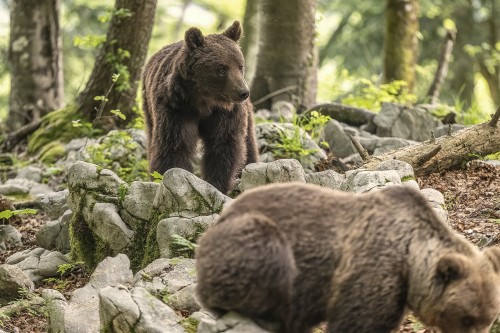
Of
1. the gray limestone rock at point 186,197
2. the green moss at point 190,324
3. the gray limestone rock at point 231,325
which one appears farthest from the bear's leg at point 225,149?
the gray limestone rock at point 231,325

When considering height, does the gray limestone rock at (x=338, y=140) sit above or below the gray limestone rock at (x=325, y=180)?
above

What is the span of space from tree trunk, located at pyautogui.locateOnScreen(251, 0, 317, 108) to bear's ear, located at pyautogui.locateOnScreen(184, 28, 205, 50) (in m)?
4.53

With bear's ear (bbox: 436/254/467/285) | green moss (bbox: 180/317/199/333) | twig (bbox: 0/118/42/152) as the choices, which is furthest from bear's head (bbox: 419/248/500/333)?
twig (bbox: 0/118/42/152)

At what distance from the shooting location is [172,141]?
8.98m

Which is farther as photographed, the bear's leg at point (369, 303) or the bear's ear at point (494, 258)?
the bear's ear at point (494, 258)

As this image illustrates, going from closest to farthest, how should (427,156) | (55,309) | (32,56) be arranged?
(55,309) < (427,156) < (32,56)

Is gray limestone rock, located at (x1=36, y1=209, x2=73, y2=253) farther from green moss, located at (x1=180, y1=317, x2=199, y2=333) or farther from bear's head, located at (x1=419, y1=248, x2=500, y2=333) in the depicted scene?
bear's head, located at (x1=419, y1=248, x2=500, y2=333)

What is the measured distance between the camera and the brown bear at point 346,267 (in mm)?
4906

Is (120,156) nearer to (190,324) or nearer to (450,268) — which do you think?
(190,324)

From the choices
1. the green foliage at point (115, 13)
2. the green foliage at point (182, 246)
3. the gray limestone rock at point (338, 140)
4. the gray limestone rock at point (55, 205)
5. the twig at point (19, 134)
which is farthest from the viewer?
the twig at point (19, 134)

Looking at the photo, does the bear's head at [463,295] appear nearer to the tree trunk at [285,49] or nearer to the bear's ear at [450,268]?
the bear's ear at [450,268]

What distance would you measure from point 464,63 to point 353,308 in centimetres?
1918

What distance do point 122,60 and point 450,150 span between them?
20.6 feet

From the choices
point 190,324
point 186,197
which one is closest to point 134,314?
point 190,324
